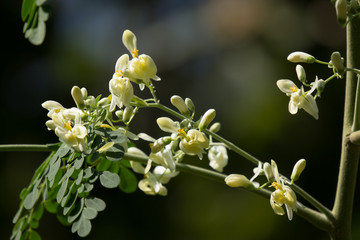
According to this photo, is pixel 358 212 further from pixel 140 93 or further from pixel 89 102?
pixel 89 102

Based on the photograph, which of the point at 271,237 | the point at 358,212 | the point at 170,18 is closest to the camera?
the point at 358,212

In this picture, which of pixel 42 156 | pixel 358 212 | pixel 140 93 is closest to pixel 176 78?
pixel 140 93

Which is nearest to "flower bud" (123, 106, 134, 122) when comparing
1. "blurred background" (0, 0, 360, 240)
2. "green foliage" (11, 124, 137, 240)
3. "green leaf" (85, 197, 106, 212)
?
"green foliage" (11, 124, 137, 240)

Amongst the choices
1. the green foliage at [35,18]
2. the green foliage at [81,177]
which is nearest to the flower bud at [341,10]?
the green foliage at [81,177]

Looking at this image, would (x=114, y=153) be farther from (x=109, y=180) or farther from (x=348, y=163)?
(x=348, y=163)

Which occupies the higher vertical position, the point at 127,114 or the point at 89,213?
the point at 127,114

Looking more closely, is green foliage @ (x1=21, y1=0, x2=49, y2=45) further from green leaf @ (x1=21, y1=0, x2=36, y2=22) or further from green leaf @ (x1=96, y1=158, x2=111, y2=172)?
green leaf @ (x1=96, y1=158, x2=111, y2=172)

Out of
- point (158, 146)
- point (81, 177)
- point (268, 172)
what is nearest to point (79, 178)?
point (81, 177)
